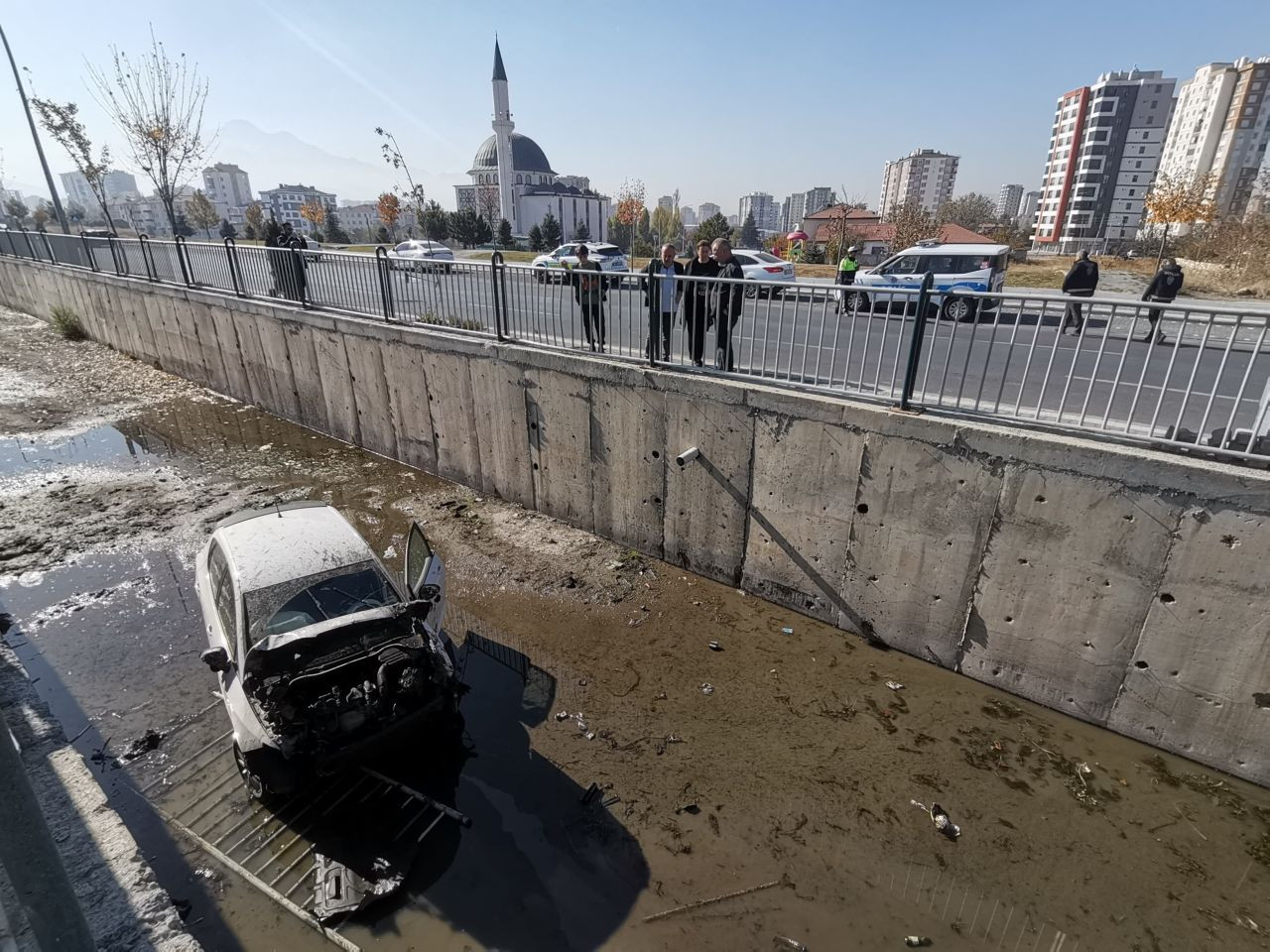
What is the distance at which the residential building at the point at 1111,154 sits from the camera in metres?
78.9

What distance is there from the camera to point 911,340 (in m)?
4.96

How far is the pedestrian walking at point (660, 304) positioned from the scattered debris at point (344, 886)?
5.09 meters

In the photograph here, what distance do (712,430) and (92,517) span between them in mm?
8361

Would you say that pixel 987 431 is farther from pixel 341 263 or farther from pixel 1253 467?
pixel 341 263

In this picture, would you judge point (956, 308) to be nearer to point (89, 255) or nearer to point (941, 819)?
point (941, 819)

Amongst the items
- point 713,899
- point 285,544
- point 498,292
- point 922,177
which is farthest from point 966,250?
point 922,177

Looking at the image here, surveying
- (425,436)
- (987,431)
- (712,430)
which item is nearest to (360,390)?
(425,436)

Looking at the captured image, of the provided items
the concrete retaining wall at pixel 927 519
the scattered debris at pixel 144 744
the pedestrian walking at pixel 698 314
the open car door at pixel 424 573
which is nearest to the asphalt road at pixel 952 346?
the pedestrian walking at pixel 698 314

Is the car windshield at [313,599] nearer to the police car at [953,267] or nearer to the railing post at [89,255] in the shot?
the police car at [953,267]

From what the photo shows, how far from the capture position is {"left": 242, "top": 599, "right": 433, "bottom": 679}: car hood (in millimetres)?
3551

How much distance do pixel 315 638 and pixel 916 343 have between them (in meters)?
4.93

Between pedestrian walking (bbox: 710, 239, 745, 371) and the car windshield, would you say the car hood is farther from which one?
pedestrian walking (bbox: 710, 239, 745, 371)

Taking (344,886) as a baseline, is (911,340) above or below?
above

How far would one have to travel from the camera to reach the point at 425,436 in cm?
944
